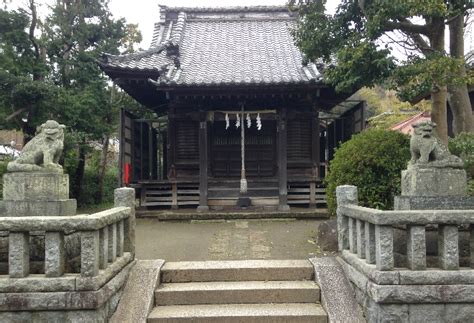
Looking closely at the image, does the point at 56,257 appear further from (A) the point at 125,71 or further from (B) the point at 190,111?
(B) the point at 190,111

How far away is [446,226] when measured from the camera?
4.13 metres

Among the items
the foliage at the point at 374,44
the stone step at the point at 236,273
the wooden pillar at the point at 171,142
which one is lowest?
the stone step at the point at 236,273

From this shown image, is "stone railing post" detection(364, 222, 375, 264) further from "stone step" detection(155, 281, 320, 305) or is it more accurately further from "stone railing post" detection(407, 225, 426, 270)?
"stone step" detection(155, 281, 320, 305)

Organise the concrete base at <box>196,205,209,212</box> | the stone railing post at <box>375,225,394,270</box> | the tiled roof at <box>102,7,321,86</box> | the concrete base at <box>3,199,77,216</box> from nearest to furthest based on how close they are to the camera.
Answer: the stone railing post at <box>375,225,394,270</box> < the concrete base at <box>3,199,77,216</box> < the tiled roof at <box>102,7,321,86</box> < the concrete base at <box>196,205,209,212</box>

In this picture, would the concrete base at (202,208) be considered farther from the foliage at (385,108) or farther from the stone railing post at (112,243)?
the foliage at (385,108)

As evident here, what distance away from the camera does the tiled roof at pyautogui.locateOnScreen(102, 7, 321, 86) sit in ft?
36.7

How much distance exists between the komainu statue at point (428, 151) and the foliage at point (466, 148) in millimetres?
1663

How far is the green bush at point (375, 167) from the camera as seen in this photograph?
7043 mm

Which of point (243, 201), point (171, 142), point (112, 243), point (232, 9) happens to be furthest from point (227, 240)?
point (232, 9)

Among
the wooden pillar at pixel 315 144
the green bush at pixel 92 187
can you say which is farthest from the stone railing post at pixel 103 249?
the green bush at pixel 92 187

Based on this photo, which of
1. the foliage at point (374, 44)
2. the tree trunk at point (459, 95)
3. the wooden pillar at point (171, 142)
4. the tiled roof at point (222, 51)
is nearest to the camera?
the foliage at point (374, 44)

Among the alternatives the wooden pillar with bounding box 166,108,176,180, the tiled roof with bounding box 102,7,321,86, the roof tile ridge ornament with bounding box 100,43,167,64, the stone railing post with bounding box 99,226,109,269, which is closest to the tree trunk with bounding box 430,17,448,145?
the tiled roof with bounding box 102,7,321,86

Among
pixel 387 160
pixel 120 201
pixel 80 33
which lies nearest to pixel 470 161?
pixel 387 160

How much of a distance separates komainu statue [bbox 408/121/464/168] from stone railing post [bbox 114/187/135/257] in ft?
13.1
